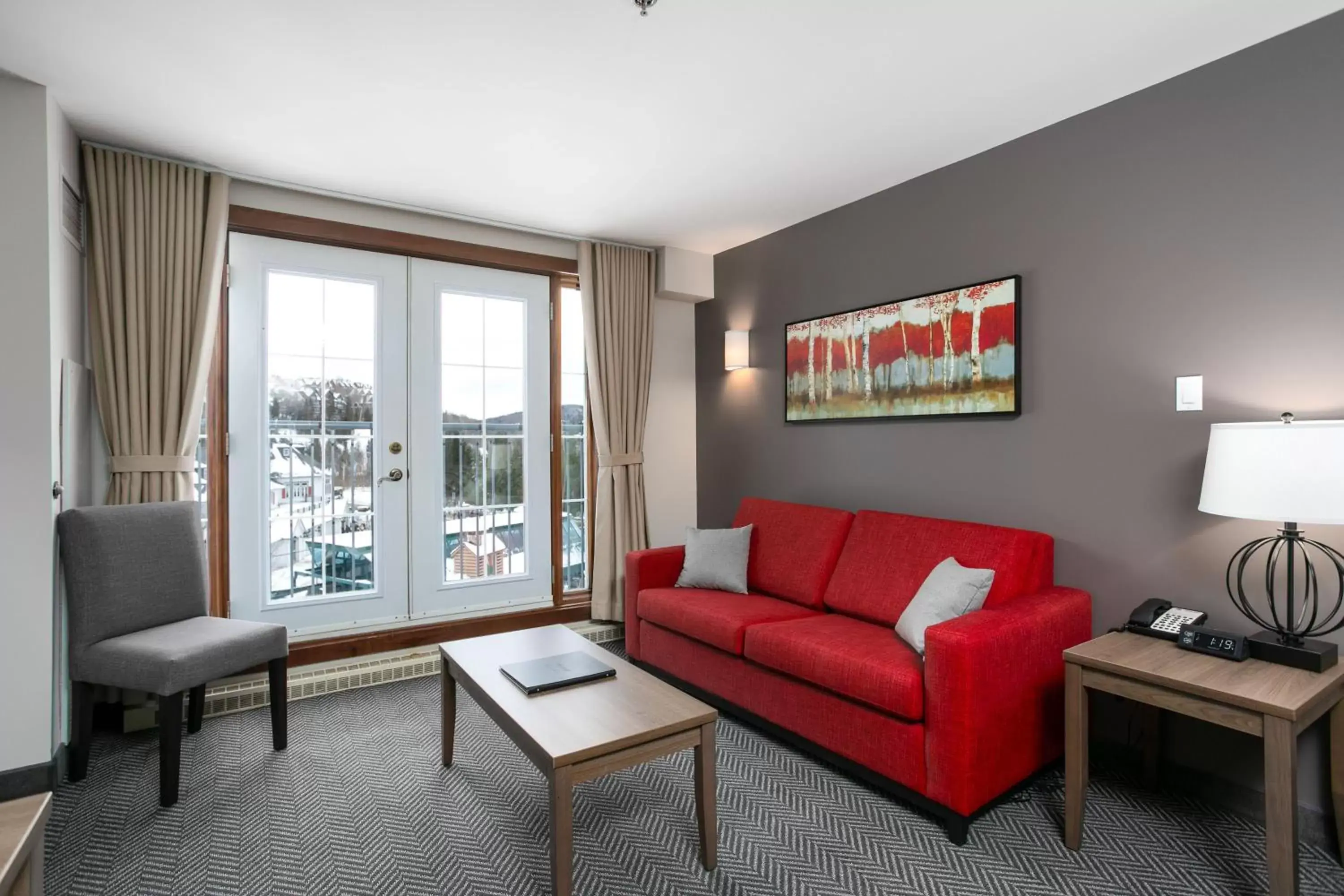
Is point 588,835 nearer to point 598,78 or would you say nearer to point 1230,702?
point 1230,702

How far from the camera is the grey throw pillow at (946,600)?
235 cm

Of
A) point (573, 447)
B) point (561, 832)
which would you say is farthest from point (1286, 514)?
point (573, 447)

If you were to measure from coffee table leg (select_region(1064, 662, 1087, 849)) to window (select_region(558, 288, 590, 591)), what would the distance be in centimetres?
291

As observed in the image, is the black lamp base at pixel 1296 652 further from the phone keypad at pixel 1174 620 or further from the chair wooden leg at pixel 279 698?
the chair wooden leg at pixel 279 698

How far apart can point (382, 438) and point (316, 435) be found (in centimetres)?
32

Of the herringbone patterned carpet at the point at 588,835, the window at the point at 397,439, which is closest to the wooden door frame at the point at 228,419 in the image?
the window at the point at 397,439

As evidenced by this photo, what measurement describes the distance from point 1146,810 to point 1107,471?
118cm

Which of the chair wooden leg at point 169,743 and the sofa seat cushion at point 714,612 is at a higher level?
the sofa seat cushion at point 714,612

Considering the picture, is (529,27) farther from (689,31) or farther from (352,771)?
(352,771)

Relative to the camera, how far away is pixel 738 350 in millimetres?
4188

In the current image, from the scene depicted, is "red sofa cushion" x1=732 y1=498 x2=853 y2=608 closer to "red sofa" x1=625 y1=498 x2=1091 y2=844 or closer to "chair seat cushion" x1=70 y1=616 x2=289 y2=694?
"red sofa" x1=625 y1=498 x2=1091 y2=844

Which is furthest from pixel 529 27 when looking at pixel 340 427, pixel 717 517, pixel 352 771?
pixel 717 517

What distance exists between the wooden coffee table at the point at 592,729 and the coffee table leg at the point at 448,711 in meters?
0.16

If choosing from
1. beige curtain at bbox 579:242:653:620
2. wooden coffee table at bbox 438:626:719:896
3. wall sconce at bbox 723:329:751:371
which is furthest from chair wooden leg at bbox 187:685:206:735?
wall sconce at bbox 723:329:751:371
